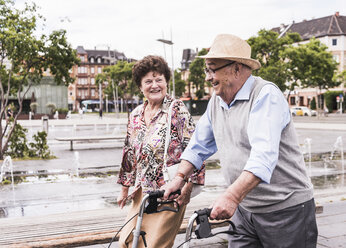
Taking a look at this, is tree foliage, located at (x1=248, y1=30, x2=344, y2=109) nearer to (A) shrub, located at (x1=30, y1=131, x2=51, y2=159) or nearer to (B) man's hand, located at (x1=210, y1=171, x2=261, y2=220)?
(A) shrub, located at (x1=30, y1=131, x2=51, y2=159)

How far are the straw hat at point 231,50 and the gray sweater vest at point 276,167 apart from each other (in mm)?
151

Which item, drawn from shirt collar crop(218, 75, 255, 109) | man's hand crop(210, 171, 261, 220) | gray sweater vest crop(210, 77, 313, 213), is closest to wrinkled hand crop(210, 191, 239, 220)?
man's hand crop(210, 171, 261, 220)

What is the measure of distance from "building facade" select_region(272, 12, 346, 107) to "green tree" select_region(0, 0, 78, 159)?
208 feet

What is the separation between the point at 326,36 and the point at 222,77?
257 ft

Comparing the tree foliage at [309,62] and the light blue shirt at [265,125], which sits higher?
the tree foliage at [309,62]

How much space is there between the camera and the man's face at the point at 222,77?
254 cm

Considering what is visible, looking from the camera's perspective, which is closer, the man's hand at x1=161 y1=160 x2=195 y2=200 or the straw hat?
the straw hat

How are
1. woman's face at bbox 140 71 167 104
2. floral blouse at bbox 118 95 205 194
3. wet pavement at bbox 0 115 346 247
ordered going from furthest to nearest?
wet pavement at bbox 0 115 346 247
woman's face at bbox 140 71 167 104
floral blouse at bbox 118 95 205 194

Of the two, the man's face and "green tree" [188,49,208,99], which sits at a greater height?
"green tree" [188,49,208,99]

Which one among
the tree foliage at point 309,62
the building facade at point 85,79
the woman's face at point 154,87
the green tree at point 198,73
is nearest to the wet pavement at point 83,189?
the woman's face at point 154,87

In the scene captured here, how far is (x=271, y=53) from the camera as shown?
47.4 metres

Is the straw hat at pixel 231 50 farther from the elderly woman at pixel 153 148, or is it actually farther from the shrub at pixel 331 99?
the shrub at pixel 331 99

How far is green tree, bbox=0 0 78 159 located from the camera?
1391 centimetres

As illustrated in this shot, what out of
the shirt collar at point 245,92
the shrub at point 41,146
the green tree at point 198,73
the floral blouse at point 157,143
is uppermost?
the green tree at point 198,73
